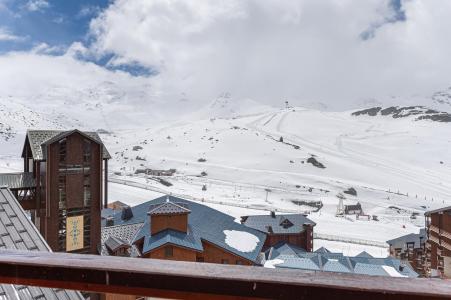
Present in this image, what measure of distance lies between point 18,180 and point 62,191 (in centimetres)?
235

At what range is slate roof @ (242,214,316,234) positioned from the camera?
Result: 40.5 m

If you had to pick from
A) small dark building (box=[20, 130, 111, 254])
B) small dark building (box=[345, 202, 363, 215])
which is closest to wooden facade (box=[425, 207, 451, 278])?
small dark building (box=[20, 130, 111, 254])

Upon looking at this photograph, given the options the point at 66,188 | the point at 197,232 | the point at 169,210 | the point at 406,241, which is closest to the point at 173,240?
the point at 169,210

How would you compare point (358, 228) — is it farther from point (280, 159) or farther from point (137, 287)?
point (137, 287)

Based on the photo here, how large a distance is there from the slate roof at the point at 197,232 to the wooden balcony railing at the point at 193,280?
25091 mm

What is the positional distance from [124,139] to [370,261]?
125m

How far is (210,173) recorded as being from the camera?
3720 inches

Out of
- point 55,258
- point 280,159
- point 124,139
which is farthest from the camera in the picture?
point 124,139

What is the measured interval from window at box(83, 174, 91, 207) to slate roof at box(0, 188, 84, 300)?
43.3ft

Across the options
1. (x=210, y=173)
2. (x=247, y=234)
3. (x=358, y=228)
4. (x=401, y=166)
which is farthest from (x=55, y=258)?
(x=401, y=166)

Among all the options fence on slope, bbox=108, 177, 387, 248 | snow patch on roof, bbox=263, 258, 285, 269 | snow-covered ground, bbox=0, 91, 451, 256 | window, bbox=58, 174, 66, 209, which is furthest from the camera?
snow-covered ground, bbox=0, 91, 451, 256

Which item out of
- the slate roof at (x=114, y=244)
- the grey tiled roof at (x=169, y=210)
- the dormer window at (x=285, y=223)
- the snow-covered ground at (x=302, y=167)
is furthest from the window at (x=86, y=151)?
the snow-covered ground at (x=302, y=167)

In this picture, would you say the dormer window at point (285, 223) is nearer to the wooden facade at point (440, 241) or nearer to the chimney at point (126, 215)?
the wooden facade at point (440, 241)

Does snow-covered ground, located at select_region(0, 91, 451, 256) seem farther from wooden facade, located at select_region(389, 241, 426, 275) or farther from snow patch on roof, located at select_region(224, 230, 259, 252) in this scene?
snow patch on roof, located at select_region(224, 230, 259, 252)
